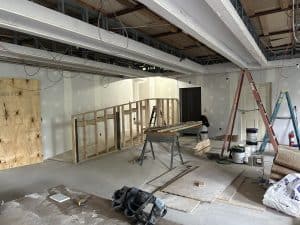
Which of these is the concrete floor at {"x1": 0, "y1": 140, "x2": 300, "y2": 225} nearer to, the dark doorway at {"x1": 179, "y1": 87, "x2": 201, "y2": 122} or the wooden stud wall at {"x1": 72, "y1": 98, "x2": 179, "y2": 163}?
the wooden stud wall at {"x1": 72, "y1": 98, "x2": 179, "y2": 163}

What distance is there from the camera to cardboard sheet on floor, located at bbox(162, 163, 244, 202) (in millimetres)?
3388

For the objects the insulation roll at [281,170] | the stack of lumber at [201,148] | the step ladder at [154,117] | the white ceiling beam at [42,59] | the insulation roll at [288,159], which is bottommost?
the stack of lumber at [201,148]

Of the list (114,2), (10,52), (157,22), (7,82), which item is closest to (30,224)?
(114,2)

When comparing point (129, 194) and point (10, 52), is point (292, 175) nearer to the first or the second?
point (129, 194)

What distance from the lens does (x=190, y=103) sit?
348 inches

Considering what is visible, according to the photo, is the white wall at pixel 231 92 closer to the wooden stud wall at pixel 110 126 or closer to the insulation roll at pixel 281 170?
the wooden stud wall at pixel 110 126

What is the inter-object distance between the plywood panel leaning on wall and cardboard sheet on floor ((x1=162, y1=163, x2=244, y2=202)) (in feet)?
11.3

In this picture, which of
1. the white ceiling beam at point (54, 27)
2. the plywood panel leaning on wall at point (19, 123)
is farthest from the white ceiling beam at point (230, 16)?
the plywood panel leaning on wall at point (19, 123)

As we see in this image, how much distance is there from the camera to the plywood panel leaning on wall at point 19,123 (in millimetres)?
4973

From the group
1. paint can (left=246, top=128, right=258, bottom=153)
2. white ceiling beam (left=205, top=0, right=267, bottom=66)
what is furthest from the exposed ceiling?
paint can (left=246, top=128, right=258, bottom=153)

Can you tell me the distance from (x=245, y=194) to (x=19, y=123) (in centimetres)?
464

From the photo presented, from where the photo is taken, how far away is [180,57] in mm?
5746

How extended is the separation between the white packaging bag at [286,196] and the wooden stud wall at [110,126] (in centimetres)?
399

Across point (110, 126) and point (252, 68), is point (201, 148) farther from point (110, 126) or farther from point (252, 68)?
point (110, 126)
